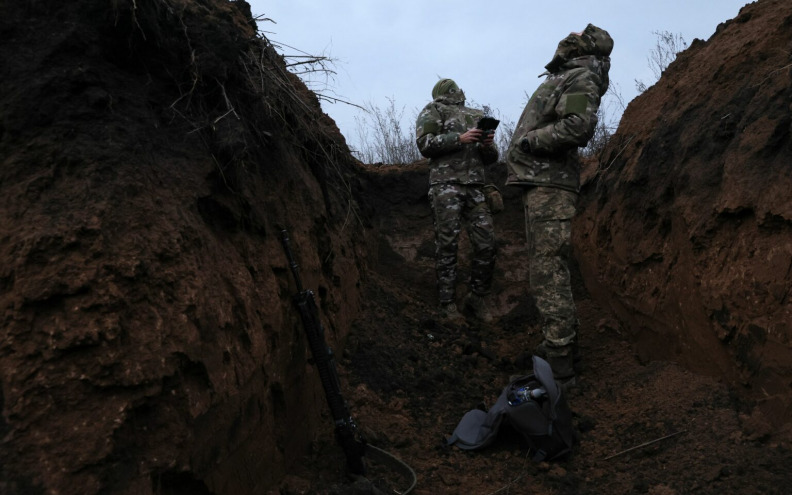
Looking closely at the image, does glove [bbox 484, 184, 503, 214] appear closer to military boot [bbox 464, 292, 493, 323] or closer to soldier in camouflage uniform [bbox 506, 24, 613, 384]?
military boot [bbox 464, 292, 493, 323]

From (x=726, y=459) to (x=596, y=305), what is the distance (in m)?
2.61

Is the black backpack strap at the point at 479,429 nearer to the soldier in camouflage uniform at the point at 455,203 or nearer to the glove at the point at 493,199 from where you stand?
the soldier in camouflage uniform at the point at 455,203

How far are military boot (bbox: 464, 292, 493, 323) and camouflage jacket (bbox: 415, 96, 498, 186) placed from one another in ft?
3.52

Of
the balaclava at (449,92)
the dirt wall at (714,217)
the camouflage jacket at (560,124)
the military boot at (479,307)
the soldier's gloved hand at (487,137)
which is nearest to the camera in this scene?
the dirt wall at (714,217)

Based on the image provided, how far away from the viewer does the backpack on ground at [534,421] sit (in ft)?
10.3

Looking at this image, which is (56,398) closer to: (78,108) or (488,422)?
(78,108)

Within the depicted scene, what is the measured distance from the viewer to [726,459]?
2.64m

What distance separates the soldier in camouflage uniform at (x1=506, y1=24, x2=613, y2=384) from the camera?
4.04 m

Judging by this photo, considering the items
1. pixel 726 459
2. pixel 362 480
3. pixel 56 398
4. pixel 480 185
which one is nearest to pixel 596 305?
pixel 480 185

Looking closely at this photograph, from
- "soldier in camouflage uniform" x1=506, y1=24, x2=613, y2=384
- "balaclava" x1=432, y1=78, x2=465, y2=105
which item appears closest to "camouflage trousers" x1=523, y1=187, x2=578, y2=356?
"soldier in camouflage uniform" x1=506, y1=24, x2=613, y2=384

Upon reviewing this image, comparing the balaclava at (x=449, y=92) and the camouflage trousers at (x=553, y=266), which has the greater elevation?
the balaclava at (x=449, y=92)

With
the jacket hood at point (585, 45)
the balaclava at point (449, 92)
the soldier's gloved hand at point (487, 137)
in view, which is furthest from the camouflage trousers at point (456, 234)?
the jacket hood at point (585, 45)

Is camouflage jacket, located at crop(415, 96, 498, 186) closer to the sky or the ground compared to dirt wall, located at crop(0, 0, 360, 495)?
closer to the sky

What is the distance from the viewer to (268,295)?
9.28 ft
